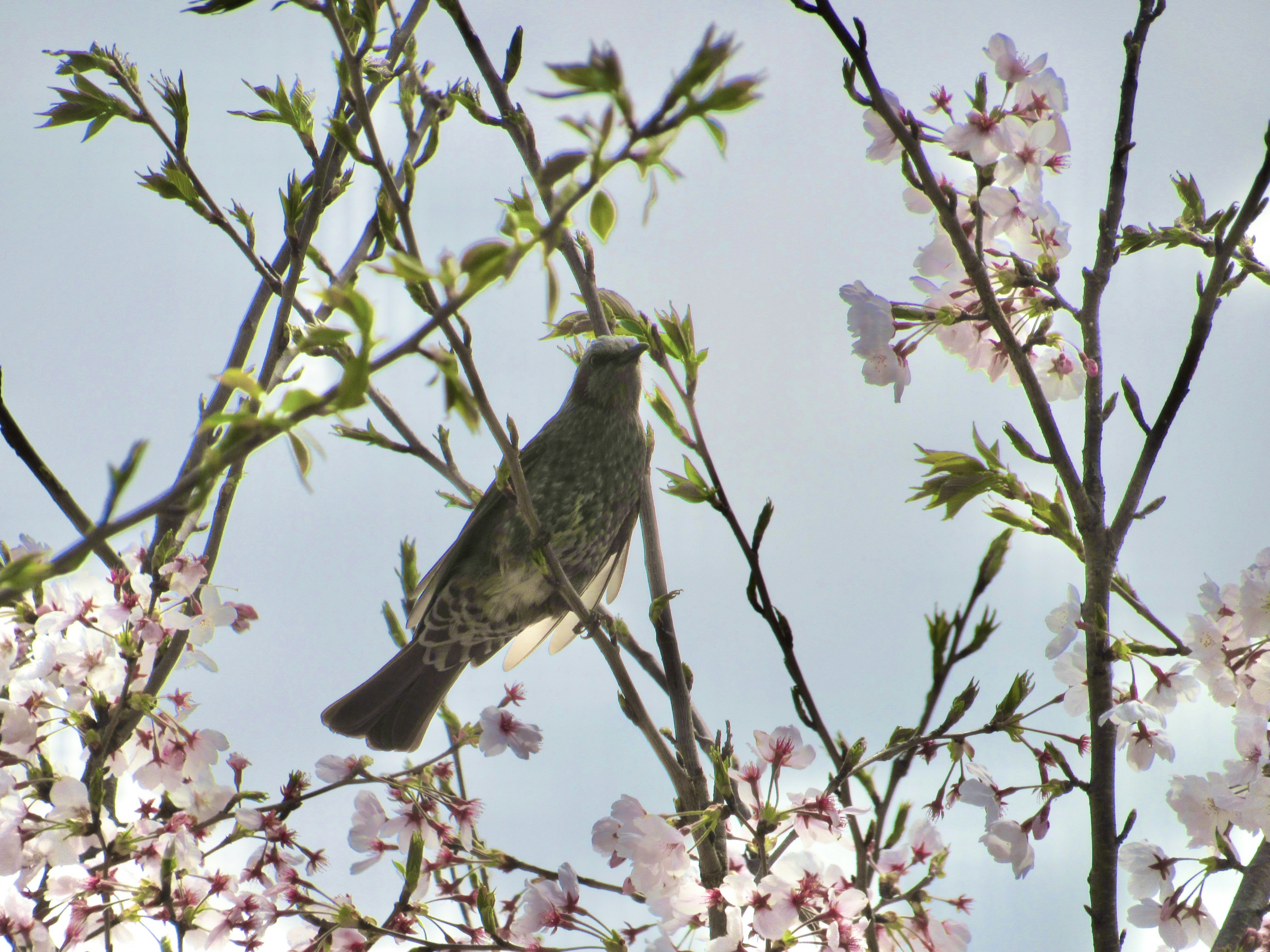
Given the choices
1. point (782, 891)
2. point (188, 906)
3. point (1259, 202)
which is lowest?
point (782, 891)

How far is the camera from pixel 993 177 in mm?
2082

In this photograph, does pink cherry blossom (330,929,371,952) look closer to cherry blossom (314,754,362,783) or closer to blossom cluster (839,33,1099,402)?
cherry blossom (314,754,362,783)

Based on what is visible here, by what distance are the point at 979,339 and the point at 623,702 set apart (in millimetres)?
1190

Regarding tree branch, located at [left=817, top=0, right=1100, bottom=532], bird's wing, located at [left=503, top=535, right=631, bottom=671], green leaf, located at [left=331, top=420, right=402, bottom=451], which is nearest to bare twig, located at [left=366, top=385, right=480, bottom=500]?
green leaf, located at [left=331, top=420, right=402, bottom=451]

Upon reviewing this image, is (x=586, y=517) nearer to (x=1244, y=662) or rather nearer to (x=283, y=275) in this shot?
(x=283, y=275)

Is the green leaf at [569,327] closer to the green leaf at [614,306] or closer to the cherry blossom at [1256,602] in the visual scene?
the green leaf at [614,306]

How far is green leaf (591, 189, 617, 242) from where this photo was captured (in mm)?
1059

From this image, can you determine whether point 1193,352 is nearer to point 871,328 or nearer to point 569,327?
point 871,328

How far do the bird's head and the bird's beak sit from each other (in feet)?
0.04

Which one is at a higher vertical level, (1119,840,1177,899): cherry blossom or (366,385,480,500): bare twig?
(366,385,480,500): bare twig

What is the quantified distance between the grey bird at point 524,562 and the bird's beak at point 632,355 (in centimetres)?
1

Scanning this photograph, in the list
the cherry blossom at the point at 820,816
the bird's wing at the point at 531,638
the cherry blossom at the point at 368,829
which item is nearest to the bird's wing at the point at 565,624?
the bird's wing at the point at 531,638

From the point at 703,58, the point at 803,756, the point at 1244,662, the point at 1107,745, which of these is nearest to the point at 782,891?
the point at 803,756

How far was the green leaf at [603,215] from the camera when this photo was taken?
1.06 m
